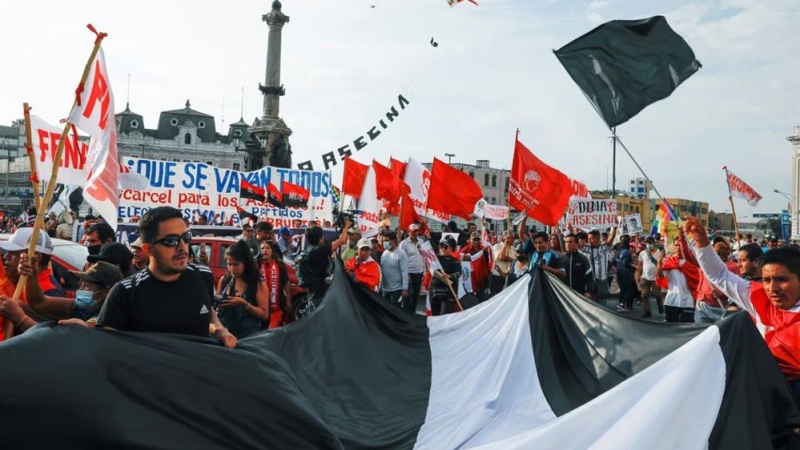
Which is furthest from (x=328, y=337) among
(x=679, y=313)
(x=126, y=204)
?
(x=126, y=204)

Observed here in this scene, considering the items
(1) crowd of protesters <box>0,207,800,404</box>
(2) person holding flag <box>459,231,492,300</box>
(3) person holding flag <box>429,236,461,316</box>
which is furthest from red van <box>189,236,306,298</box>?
(2) person holding flag <box>459,231,492,300</box>

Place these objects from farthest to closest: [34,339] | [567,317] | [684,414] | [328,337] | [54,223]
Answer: [54,223] < [328,337] < [567,317] < [684,414] < [34,339]

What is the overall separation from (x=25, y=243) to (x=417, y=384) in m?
3.28

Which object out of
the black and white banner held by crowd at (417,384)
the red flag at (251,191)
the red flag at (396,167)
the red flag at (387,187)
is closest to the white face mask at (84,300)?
the black and white banner held by crowd at (417,384)

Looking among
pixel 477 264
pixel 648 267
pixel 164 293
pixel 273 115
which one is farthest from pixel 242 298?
pixel 273 115

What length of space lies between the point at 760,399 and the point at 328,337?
3869 mm

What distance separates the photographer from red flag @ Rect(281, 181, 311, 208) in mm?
20422

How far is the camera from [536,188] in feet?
43.9

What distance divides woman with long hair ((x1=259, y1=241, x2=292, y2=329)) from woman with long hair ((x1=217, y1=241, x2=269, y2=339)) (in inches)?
46.4

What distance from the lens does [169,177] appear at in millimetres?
17984

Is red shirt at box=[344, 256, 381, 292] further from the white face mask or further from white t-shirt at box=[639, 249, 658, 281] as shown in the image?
the white face mask

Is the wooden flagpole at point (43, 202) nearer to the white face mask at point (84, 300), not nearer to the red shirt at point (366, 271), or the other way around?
the white face mask at point (84, 300)

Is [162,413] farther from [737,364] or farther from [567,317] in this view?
[567,317]

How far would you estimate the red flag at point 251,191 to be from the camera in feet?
65.1
